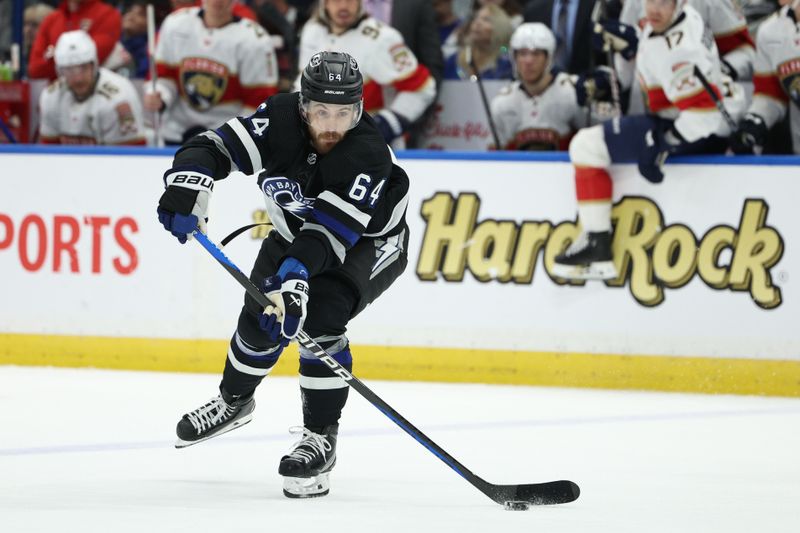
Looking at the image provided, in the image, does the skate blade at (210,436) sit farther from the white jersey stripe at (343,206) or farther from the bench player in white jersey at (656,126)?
the bench player in white jersey at (656,126)

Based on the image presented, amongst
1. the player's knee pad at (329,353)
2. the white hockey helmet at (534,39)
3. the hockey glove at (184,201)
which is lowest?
the player's knee pad at (329,353)

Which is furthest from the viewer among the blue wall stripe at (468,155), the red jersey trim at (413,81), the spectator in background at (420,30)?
the spectator in background at (420,30)

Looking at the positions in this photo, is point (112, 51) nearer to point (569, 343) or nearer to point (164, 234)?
point (164, 234)

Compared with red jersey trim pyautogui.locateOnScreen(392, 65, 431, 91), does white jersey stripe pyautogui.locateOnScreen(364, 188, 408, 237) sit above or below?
below

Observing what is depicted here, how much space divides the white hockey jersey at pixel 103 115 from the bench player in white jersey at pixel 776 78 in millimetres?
2929

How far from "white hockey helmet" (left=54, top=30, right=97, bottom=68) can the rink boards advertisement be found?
0.73 m

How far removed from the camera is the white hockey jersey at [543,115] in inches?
259

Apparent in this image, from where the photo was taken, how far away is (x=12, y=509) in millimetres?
3447

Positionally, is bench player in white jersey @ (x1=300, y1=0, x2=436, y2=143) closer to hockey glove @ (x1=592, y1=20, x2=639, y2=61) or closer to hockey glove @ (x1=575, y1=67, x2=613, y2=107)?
hockey glove @ (x1=575, y1=67, x2=613, y2=107)

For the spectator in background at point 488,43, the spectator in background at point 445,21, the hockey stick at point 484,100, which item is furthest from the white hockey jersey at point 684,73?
the spectator in background at point 445,21

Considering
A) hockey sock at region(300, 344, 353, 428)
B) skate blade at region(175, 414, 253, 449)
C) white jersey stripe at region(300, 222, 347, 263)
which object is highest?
white jersey stripe at region(300, 222, 347, 263)

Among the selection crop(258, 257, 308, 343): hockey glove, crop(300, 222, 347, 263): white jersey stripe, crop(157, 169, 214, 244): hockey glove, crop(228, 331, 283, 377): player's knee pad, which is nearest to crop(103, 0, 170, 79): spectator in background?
crop(228, 331, 283, 377): player's knee pad

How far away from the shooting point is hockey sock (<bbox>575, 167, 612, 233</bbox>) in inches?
233

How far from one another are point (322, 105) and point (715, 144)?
8.86 feet
